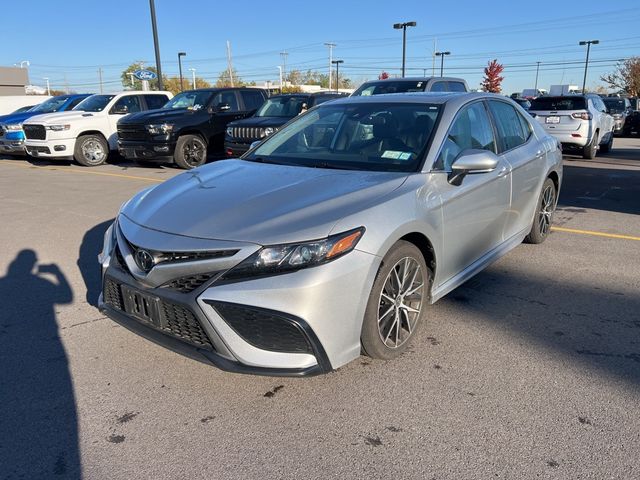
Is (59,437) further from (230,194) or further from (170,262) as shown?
(230,194)

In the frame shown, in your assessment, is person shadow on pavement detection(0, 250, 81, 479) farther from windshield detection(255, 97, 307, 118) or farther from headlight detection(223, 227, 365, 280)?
windshield detection(255, 97, 307, 118)

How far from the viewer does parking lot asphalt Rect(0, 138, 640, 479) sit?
238 cm

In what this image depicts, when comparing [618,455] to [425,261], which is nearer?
[618,455]

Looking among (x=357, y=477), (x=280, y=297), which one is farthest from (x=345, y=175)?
(x=357, y=477)

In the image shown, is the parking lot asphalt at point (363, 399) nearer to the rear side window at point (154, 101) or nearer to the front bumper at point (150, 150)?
the front bumper at point (150, 150)

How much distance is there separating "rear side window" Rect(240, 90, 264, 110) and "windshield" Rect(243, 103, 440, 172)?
974 cm

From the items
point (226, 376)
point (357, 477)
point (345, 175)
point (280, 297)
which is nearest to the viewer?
point (357, 477)

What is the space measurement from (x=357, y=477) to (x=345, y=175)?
1879 millimetres

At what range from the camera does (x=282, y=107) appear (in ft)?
40.9

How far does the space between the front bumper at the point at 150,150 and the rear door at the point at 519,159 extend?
346 inches

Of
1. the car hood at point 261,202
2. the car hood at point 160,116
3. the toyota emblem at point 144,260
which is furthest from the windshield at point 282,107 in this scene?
the toyota emblem at point 144,260

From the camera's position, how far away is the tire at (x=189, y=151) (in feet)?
40.3

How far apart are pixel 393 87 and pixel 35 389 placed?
9123 mm

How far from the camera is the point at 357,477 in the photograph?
2289mm
